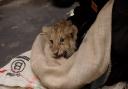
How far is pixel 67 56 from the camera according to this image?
3.88 feet

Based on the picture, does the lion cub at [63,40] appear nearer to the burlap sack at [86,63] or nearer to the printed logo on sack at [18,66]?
the burlap sack at [86,63]

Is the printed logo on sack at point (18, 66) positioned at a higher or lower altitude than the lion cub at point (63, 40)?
lower

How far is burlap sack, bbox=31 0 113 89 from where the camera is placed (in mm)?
1044

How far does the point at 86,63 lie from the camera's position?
1.05 metres

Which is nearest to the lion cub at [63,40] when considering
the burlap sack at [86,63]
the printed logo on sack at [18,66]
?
the burlap sack at [86,63]

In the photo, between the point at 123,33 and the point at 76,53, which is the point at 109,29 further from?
the point at 76,53

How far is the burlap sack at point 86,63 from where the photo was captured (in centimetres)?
104

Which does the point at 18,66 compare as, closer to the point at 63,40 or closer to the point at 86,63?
the point at 63,40

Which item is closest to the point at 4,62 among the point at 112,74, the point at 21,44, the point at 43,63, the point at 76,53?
the point at 21,44

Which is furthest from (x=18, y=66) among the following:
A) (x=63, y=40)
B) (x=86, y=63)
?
(x=86, y=63)

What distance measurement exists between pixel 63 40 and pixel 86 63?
0.18 meters

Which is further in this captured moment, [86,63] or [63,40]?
[63,40]

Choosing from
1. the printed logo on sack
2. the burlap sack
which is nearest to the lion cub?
the burlap sack

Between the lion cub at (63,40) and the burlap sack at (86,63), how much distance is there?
4 centimetres
